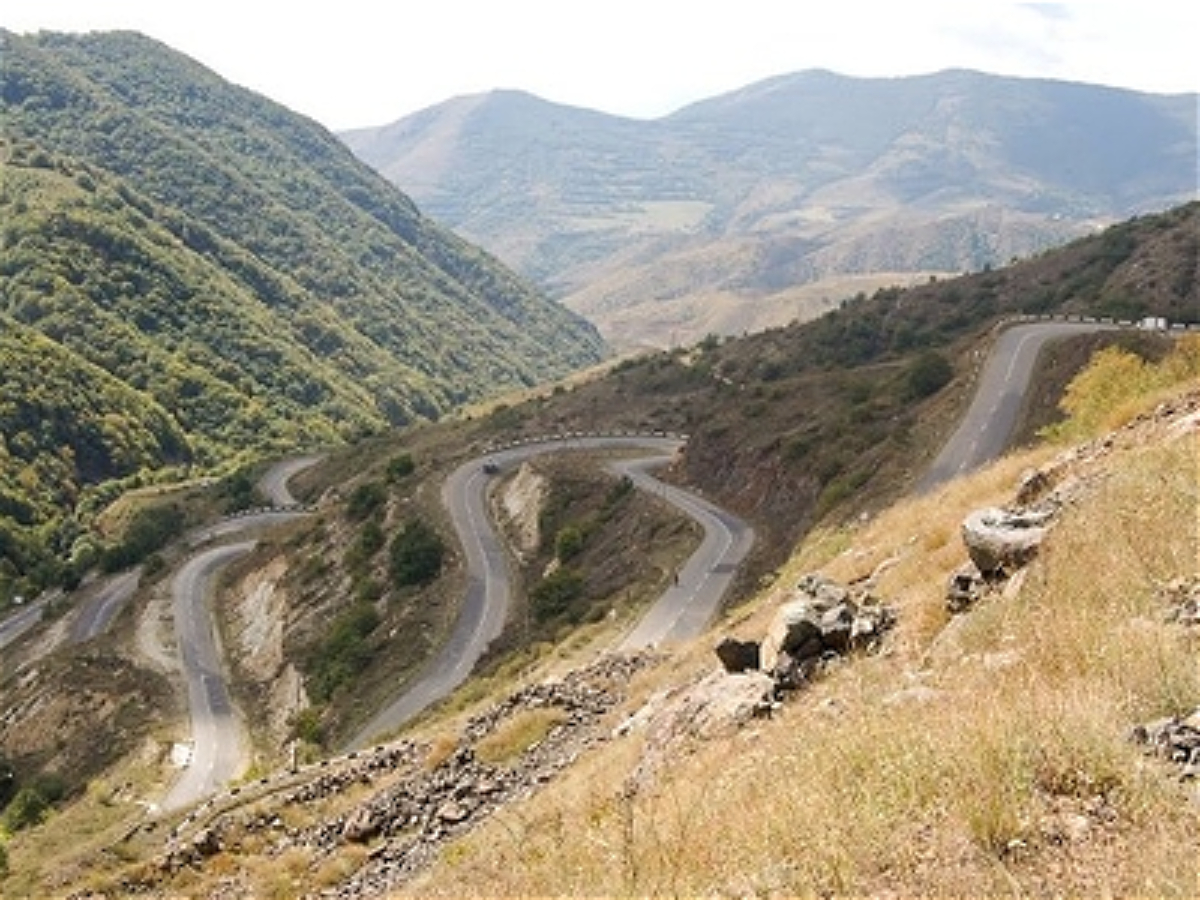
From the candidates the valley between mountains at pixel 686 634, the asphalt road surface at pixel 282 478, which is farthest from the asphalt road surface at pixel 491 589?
the asphalt road surface at pixel 282 478

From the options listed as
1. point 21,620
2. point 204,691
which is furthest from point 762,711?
point 21,620

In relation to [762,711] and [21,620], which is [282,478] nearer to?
[21,620]

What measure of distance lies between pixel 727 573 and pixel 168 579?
2284 inches

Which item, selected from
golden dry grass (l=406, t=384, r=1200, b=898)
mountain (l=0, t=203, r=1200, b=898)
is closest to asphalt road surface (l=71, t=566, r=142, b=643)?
mountain (l=0, t=203, r=1200, b=898)

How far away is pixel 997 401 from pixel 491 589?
32405 millimetres

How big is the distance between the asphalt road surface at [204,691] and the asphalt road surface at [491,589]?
10449mm

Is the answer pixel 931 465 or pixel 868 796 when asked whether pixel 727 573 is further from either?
pixel 868 796

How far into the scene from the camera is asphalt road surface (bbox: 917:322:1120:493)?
5083 cm

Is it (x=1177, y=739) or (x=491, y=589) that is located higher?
(x=1177, y=739)

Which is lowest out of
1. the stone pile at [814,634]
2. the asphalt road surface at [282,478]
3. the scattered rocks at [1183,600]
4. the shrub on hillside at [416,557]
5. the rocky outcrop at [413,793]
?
the asphalt road surface at [282,478]

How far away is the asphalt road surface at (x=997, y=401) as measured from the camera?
50.8m

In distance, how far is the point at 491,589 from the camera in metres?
66.6

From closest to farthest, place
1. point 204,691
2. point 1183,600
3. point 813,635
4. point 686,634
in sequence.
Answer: point 1183,600
point 813,635
point 686,634
point 204,691

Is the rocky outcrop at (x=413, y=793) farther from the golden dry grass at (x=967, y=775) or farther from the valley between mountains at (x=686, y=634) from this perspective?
the golden dry grass at (x=967, y=775)
